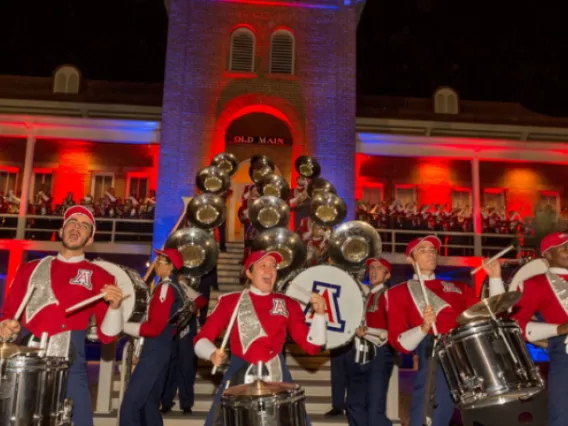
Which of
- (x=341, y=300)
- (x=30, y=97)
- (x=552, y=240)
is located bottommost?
(x=341, y=300)

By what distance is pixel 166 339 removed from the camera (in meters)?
5.91

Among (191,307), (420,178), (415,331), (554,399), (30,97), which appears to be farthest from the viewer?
(420,178)

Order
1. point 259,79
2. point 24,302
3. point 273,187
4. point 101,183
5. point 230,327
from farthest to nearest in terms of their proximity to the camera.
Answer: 1. point 101,183
2. point 259,79
3. point 273,187
4. point 230,327
5. point 24,302

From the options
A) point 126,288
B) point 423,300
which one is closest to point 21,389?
point 126,288

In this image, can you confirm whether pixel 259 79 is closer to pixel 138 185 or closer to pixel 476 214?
pixel 138 185

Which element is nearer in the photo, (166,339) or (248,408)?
(248,408)

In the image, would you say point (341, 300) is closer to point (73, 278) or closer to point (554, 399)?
point (554, 399)

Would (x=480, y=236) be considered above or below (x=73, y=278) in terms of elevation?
above

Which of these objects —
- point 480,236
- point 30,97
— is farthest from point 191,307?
point 30,97

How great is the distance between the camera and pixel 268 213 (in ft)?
39.7

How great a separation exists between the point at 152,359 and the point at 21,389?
7.75 feet

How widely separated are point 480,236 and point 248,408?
44.4 ft

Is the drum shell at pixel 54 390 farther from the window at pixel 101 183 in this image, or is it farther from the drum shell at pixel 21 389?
the window at pixel 101 183

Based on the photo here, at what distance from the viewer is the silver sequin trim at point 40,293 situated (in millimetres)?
4160
